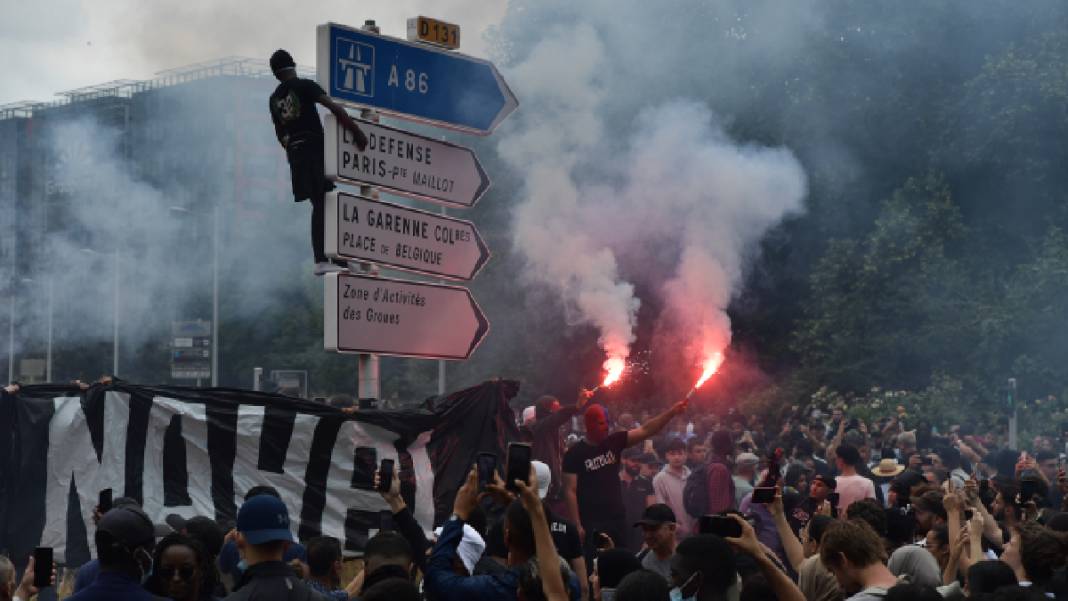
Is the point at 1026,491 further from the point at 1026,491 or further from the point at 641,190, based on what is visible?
the point at 641,190

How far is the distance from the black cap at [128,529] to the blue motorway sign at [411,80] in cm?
362

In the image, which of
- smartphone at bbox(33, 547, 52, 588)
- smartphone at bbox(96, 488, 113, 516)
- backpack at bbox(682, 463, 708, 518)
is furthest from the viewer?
backpack at bbox(682, 463, 708, 518)

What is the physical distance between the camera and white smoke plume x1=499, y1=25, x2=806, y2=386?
21.3 meters

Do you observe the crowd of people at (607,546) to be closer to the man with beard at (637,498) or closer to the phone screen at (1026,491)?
the phone screen at (1026,491)

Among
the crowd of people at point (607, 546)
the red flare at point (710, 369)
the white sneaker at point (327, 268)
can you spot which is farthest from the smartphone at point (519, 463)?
the red flare at point (710, 369)

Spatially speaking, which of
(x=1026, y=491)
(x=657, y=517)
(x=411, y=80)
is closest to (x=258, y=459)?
(x=411, y=80)

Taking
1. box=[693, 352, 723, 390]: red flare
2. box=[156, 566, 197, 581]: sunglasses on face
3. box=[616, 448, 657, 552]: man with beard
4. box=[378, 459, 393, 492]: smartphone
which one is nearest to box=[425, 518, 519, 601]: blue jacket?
box=[378, 459, 393, 492]: smartphone

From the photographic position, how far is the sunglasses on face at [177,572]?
5.01 m

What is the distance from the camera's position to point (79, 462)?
10.2 meters

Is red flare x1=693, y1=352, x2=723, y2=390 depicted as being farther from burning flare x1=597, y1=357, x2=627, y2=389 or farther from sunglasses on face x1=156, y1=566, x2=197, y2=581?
sunglasses on face x1=156, y1=566, x2=197, y2=581

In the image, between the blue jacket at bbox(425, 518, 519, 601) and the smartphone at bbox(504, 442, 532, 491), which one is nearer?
the smartphone at bbox(504, 442, 532, 491)

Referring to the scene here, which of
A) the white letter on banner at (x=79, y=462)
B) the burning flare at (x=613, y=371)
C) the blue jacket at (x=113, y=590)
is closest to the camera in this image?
the blue jacket at (x=113, y=590)

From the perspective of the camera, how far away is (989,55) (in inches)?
970

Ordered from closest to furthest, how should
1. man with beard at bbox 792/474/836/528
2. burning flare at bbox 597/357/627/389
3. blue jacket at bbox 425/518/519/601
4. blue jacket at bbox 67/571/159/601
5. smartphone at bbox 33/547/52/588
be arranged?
1. blue jacket at bbox 67/571/159/601
2. blue jacket at bbox 425/518/519/601
3. smartphone at bbox 33/547/52/588
4. man with beard at bbox 792/474/836/528
5. burning flare at bbox 597/357/627/389
